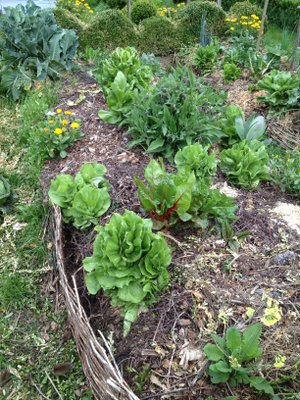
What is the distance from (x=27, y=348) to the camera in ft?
8.47

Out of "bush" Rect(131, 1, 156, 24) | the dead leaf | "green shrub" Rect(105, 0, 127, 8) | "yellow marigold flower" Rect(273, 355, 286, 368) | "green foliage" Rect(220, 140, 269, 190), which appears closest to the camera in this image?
"yellow marigold flower" Rect(273, 355, 286, 368)

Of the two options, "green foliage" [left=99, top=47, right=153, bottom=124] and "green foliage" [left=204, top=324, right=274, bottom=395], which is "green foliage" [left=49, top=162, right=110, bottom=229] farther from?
"green foliage" [left=204, top=324, right=274, bottom=395]

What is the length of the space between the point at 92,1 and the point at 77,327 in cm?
802

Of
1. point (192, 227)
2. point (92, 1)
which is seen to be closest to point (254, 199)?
point (192, 227)

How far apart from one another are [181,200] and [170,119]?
917 millimetres

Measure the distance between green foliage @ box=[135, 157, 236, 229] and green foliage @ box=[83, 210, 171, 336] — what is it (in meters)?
0.25

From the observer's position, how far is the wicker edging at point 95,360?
189 cm

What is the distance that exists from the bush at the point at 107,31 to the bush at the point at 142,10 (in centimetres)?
123

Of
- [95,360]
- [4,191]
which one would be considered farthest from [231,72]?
[95,360]

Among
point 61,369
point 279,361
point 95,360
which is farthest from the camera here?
point 61,369

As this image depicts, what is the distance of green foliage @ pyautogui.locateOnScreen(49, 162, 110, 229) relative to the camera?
8.87 ft

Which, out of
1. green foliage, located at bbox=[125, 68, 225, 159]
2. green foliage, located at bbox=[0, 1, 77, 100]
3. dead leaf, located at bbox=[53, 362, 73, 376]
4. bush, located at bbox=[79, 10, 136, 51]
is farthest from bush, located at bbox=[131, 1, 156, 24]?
dead leaf, located at bbox=[53, 362, 73, 376]

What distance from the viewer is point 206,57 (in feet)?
17.1

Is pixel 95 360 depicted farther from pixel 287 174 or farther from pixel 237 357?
pixel 287 174
